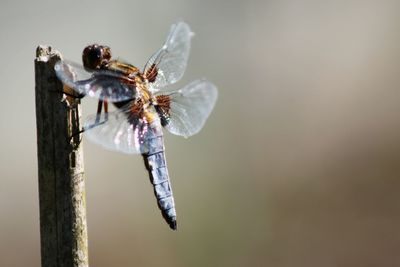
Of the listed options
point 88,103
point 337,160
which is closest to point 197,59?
point 88,103

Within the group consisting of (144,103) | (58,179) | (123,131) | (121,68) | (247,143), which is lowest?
(58,179)

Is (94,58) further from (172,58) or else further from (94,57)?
(172,58)

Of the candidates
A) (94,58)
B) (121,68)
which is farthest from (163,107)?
(94,58)

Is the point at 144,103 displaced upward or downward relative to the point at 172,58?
downward

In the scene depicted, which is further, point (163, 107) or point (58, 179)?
point (163, 107)

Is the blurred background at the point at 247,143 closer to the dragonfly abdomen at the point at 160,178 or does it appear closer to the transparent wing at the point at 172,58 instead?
the transparent wing at the point at 172,58

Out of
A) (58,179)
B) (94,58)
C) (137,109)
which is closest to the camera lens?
(58,179)
